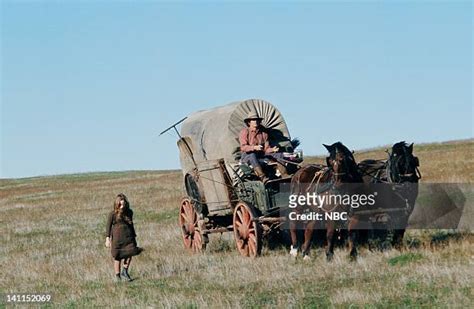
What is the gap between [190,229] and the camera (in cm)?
1880

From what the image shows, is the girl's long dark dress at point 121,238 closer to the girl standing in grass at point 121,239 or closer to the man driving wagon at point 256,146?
the girl standing in grass at point 121,239

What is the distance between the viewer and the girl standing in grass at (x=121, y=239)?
46.3ft

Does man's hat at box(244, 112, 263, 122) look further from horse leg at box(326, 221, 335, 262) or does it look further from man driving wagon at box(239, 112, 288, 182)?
horse leg at box(326, 221, 335, 262)

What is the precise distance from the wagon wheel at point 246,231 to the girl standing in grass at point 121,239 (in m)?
2.36

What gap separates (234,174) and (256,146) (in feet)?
3.08

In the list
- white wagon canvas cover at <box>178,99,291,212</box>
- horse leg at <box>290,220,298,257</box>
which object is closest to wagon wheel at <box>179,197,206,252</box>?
white wagon canvas cover at <box>178,99,291,212</box>

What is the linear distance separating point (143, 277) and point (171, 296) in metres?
3.03

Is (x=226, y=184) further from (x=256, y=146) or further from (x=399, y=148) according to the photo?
(x=399, y=148)

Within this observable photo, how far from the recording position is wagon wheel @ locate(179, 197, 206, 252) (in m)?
18.3

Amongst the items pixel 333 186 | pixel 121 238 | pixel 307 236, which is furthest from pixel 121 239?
pixel 333 186

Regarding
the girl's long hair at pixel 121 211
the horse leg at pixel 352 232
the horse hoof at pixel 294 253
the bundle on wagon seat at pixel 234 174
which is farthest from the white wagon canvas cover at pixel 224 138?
the horse leg at pixel 352 232

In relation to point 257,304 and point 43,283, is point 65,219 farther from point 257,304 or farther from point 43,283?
point 257,304

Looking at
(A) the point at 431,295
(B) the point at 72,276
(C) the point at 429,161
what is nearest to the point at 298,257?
(B) the point at 72,276

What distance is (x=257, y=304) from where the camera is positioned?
34.0 feet
